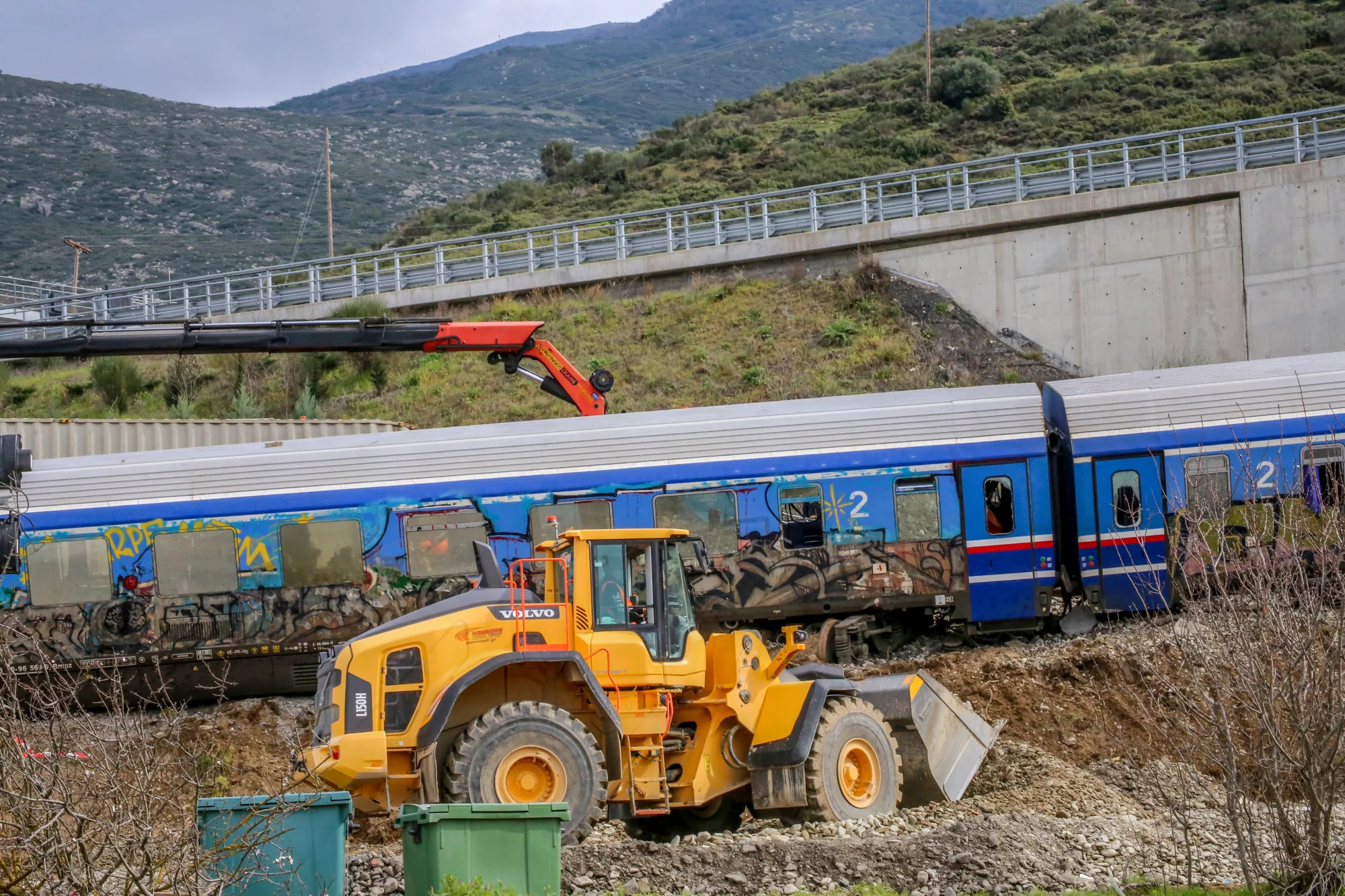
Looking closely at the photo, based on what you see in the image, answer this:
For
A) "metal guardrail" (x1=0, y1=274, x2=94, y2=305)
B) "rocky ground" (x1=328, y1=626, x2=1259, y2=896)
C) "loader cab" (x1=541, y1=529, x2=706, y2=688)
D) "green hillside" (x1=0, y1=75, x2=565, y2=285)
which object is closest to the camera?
"rocky ground" (x1=328, y1=626, x2=1259, y2=896)

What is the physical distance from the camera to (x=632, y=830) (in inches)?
458

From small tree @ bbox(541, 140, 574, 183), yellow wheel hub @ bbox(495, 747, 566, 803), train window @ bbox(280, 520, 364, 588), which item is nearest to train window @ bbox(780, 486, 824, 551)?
train window @ bbox(280, 520, 364, 588)

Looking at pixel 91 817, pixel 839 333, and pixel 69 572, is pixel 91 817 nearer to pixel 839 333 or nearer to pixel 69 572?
pixel 69 572

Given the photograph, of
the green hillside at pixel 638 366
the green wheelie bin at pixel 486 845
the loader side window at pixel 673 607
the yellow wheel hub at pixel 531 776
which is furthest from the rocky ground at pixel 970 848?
the green hillside at pixel 638 366

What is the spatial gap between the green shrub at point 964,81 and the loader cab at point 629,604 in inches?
2208

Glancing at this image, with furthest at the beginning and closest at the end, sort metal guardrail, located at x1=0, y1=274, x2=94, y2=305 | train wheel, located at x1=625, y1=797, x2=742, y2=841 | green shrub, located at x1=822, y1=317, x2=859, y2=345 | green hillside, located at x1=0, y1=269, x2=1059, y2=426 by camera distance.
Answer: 1. metal guardrail, located at x1=0, y1=274, x2=94, y2=305
2. green shrub, located at x1=822, y1=317, x2=859, y2=345
3. green hillside, located at x1=0, y1=269, x2=1059, y2=426
4. train wheel, located at x1=625, y1=797, x2=742, y2=841

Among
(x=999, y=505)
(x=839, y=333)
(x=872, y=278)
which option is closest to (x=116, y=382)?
(x=839, y=333)

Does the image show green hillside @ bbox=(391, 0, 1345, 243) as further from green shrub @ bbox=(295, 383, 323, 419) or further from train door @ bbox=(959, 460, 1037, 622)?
train door @ bbox=(959, 460, 1037, 622)

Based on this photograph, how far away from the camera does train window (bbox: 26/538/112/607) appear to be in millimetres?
17328

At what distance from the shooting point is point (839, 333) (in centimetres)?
3328

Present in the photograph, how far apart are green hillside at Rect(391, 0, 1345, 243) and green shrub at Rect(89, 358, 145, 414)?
86.3 ft

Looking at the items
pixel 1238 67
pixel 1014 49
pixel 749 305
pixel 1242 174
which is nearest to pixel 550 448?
pixel 749 305

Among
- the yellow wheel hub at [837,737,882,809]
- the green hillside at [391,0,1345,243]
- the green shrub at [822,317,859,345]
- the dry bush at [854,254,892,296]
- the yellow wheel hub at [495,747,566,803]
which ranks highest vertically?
the green hillside at [391,0,1345,243]

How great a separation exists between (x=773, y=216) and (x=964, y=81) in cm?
2944
